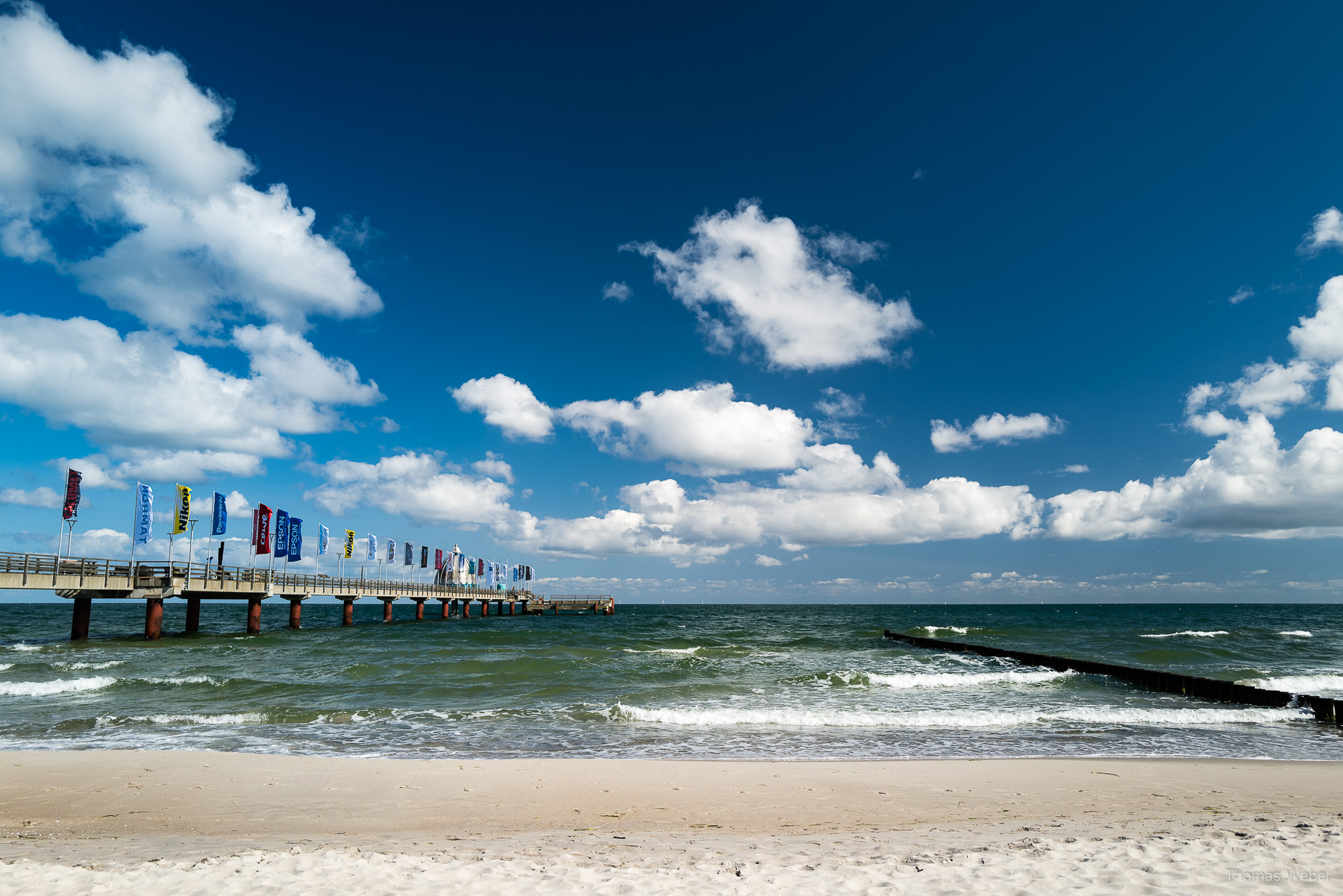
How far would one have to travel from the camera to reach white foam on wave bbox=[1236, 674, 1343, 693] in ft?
75.2

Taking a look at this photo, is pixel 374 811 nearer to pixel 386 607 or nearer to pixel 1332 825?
pixel 1332 825

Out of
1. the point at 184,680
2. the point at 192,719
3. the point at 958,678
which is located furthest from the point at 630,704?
the point at 184,680

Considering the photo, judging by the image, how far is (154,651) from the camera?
34.2 m

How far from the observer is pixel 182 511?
4019 centimetres

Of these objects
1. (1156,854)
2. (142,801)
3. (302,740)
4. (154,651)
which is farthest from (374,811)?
(154,651)

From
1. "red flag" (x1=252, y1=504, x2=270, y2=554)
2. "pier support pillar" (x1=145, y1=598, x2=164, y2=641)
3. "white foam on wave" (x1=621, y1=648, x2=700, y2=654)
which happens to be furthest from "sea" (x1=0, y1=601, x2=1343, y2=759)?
"red flag" (x1=252, y1=504, x2=270, y2=554)

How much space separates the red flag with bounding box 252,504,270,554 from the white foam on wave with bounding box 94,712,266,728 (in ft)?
118

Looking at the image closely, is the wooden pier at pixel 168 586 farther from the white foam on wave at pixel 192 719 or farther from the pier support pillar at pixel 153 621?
the white foam on wave at pixel 192 719

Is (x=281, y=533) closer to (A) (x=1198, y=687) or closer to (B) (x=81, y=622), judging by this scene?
(B) (x=81, y=622)

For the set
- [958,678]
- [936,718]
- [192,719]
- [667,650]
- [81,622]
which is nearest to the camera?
[192,719]

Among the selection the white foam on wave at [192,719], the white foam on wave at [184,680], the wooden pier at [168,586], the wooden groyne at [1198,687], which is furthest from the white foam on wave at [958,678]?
the wooden pier at [168,586]

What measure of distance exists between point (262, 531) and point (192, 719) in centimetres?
3765

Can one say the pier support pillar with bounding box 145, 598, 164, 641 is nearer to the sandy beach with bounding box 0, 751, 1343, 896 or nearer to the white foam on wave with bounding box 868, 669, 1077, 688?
the sandy beach with bounding box 0, 751, 1343, 896

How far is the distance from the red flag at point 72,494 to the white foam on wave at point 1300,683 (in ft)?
159
